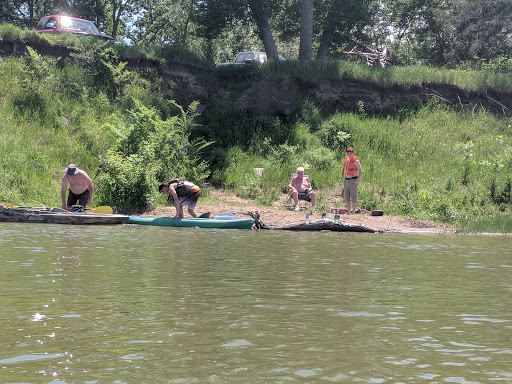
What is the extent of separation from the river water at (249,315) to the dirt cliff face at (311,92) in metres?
15.8

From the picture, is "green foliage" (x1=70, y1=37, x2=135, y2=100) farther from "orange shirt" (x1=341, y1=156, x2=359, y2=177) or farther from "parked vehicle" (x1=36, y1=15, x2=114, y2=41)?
"orange shirt" (x1=341, y1=156, x2=359, y2=177)

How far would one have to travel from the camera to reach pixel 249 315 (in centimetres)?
607

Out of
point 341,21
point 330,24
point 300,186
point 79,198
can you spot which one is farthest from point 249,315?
point 341,21

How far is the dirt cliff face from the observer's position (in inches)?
1039

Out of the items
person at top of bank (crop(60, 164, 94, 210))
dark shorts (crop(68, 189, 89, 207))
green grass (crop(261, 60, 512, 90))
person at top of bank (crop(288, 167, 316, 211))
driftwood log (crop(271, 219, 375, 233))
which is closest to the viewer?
driftwood log (crop(271, 219, 375, 233))

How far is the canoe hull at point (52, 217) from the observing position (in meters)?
15.6

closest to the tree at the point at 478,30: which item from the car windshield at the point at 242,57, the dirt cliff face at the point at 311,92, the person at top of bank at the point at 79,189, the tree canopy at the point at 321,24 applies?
the tree canopy at the point at 321,24

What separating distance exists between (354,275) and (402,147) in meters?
16.6

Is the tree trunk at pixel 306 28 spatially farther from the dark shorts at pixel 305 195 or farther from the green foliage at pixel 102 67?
the dark shorts at pixel 305 195

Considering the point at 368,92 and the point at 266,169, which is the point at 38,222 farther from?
the point at 368,92

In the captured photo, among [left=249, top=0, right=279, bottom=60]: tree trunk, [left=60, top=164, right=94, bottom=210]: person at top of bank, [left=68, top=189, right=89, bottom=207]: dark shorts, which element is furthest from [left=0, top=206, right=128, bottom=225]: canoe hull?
[left=249, top=0, right=279, bottom=60]: tree trunk

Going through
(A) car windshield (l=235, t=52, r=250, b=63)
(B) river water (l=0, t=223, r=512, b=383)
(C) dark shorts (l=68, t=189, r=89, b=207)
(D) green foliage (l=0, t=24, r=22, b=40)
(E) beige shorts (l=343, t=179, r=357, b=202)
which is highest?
(A) car windshield (l=235, t=52, r=250, b=63)

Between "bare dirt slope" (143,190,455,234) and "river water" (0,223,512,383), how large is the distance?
500 cm

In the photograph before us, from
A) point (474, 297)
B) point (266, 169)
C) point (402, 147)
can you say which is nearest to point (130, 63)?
point (266, 169)
